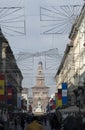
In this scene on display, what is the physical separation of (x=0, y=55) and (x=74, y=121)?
303 feet

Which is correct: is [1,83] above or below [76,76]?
above

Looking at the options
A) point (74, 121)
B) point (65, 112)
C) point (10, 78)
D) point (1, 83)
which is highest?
point (74, 121)

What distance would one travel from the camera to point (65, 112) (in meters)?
61.2

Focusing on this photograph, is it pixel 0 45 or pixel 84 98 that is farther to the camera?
pixel 0 45

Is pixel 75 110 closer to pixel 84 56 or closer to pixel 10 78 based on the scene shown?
pixel 84 56

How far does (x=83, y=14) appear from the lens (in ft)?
302

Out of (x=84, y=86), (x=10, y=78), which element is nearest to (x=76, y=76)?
(x=84, y=86)

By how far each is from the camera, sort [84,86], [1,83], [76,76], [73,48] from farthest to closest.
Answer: [73,48]
[76,76]
[84,86]
[1,83]

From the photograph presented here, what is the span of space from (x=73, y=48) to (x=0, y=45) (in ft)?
55.9

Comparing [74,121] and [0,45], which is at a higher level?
[74,121]

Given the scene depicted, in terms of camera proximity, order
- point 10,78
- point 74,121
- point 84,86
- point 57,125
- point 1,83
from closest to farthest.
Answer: point 74,121 < point 57,125 < point 1,83 < point 84,86 < point 10,78

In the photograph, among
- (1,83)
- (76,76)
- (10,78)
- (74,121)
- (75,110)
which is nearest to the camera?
(74,121)

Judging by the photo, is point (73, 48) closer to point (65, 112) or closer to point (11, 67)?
point (11, 67)

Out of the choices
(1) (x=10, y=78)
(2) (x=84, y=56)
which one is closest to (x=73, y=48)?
(1) (x=10, y=78)
